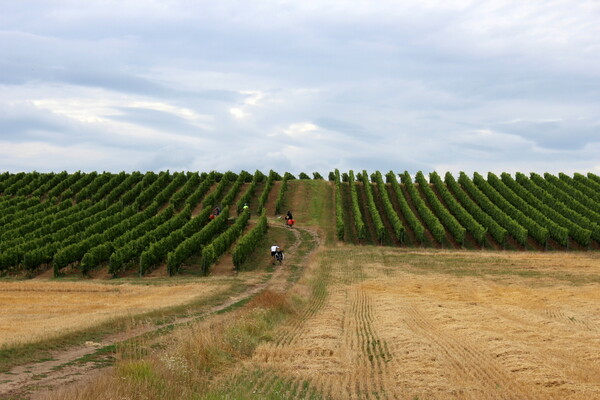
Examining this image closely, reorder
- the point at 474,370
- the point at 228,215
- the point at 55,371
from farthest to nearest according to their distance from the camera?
the point at 228,215 < the point at 474,370 < the point at 55,371

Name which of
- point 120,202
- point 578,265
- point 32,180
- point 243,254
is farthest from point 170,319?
point 32,180

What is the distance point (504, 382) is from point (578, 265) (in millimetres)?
41149

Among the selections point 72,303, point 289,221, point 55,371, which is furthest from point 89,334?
point 289,221

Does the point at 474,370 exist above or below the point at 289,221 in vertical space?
below

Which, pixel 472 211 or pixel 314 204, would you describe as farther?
pixel 314 204

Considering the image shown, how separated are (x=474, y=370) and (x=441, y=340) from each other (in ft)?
15.3

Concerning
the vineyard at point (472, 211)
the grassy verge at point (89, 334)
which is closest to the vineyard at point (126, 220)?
the vineyard at point (472, 211)

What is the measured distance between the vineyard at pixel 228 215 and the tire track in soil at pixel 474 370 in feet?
93.5

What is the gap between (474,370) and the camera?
53.4ft

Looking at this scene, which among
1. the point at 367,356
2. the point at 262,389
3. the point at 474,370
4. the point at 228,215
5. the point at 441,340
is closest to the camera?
the point at 262,389

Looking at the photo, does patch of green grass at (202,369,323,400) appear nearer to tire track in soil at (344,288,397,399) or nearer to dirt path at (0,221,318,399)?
tire track in soil at (344,288,397,399)

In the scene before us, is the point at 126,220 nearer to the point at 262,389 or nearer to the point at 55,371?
the point at 55,371

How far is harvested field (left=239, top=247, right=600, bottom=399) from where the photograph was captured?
14.7 m

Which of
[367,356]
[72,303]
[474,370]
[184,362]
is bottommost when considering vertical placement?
[72,303]
